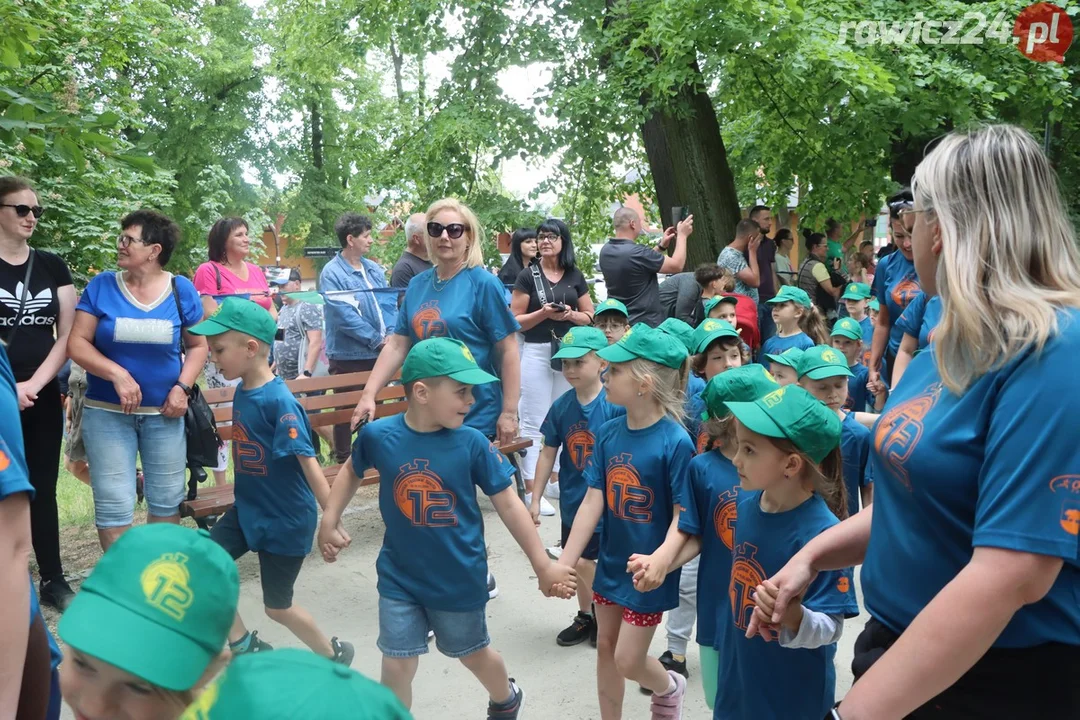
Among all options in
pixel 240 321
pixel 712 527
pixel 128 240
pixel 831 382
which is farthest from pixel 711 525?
pixel 128 240

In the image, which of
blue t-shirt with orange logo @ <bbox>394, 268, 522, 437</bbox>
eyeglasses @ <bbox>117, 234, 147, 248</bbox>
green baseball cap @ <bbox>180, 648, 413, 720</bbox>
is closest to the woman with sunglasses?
eyeglasses @ <bbox>117, 234, 147, 248</bbox>

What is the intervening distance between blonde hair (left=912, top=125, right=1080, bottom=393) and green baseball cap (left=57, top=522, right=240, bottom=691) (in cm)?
139

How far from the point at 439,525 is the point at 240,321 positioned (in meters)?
1.51

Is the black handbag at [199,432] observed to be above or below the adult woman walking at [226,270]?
below

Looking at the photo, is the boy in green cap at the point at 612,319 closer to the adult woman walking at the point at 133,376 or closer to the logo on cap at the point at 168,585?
the adult woman walking at the point at 133,376

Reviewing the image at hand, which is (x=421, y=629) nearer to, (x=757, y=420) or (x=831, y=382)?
(x=757, y=420)

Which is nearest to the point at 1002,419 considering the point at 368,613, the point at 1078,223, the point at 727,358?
the point at 727,358

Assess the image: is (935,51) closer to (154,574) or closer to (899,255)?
(899,255)

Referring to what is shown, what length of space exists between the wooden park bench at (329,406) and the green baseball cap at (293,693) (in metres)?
4.59

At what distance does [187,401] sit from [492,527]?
103 inches

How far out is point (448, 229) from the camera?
4.82 meters

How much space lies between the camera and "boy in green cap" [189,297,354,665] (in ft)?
14.1

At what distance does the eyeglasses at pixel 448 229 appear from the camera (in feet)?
15.8

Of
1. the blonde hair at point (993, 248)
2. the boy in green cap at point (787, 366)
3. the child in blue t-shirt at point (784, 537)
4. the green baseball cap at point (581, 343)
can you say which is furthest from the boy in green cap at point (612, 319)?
the blonde hair at point (993, 248)
